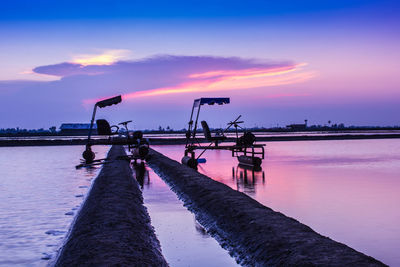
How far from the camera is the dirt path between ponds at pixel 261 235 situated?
6824 mm

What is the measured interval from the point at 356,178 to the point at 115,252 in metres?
13.7

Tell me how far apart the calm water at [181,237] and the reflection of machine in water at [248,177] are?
2622mm

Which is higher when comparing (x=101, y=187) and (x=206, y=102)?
(x=206, y=102)

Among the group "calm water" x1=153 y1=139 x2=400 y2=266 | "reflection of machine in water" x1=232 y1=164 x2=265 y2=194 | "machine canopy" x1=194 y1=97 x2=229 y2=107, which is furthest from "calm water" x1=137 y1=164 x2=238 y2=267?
"machine canopy" x1=194 y1=97 x2=229 y2=107

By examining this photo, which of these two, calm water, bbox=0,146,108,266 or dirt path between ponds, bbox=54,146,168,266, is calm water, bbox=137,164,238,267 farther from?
calm water, bbox=0,146,108,266

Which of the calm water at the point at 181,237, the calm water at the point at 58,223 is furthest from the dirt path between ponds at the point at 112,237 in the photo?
the calm water at the point at 58,223

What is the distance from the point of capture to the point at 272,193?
15.0 meters

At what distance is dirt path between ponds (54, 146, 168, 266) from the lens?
23.9 ft

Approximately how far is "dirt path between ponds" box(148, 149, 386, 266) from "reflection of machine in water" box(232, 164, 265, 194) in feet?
6.87

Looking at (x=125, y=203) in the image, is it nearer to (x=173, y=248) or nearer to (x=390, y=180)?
(x=173, y=248)

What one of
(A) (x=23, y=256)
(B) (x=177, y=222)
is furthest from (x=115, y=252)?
(B) (x=177, y=222)

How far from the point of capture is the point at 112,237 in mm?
8625

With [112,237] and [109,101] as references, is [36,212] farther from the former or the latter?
[109,101]

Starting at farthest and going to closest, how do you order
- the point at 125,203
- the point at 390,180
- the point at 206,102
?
the point at 206,102 < the point at 390,180 < the point at 125,203
